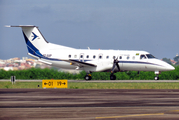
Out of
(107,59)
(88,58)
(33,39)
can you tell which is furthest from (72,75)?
(107,59)

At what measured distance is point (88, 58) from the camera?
42625mm

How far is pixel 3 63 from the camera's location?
41562 millimetres

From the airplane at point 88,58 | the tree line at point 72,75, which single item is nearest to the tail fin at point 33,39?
the airplane at point 88,58

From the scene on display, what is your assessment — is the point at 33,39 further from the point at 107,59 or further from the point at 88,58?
the point at 107,59

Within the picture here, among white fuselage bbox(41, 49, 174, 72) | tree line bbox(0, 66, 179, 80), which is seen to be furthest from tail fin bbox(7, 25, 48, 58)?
tree line bbox(0, 66, 179, 80)

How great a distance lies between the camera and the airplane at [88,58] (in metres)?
41.2

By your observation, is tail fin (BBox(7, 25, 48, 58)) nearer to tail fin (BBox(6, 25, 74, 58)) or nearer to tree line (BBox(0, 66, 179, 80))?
tail fin (BBox(6, 25, 74, 58))

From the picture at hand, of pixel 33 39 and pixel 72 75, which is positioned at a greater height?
pixel 33 39

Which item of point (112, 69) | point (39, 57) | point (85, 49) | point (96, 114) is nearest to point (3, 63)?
point (39, 57)

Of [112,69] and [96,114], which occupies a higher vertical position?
[112,69]

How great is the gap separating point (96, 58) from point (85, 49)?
260cm

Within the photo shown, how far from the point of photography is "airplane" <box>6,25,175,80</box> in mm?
41219

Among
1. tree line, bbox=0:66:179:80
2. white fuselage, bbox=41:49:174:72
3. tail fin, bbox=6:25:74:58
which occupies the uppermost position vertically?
tail fin, bbox=6:25:74:58

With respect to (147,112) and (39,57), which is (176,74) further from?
(147,112)
